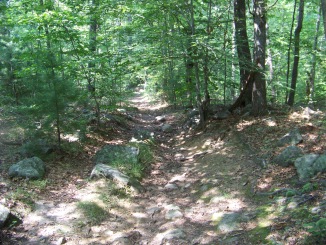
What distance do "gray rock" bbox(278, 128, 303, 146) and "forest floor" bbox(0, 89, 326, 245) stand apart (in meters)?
0.20

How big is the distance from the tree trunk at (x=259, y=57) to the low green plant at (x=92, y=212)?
6562 mm

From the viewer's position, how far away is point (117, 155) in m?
8.08

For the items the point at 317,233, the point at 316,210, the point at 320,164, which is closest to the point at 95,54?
the point at 320,164

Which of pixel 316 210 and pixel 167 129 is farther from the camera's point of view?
pixel 167 129

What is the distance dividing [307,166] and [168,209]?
2.86 m

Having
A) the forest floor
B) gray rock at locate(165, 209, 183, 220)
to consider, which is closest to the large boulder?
the forest floor

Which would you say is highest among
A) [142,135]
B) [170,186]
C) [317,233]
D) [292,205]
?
[317,233]

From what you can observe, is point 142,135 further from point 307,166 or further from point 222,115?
point 307,166

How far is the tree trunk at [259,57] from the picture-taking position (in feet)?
31.3

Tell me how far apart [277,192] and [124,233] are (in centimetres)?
289

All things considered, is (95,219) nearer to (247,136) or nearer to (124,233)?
(124,233)

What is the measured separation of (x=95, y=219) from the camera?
5.51m

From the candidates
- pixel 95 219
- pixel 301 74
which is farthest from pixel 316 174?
pixel 301 74

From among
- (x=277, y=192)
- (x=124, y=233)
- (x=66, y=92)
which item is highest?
(x=66, y=92)
